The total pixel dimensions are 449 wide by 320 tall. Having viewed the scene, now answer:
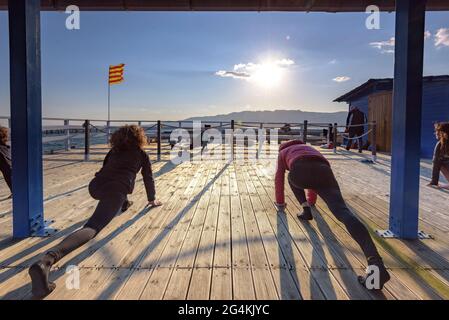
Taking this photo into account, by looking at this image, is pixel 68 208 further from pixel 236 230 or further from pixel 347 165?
pixel 347 165

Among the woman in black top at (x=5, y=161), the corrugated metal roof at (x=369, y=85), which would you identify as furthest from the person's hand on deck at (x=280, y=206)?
the corrugated metal roof at (x=369, y=85)

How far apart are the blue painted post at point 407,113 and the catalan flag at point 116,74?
1930 centimetres

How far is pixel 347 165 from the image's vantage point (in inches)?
344

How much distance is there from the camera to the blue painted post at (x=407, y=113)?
2.96 meters

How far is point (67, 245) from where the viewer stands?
2.13 metres

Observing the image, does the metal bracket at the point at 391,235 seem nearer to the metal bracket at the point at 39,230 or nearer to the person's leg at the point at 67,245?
the person's leg at the point at 67,245

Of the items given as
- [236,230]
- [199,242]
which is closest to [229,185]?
[236,230]

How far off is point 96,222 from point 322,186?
6.39 ft

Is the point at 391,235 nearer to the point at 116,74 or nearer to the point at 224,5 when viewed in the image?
the point at 224,5

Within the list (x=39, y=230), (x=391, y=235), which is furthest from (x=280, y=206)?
(x=39, y=230)

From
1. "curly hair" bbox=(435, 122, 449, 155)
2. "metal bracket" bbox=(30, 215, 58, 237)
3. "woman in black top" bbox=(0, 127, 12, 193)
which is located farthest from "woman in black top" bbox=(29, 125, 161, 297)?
"curly hair" bbox=(435, 122, 449, 155)

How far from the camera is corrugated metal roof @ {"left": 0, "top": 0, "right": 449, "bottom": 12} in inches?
146
